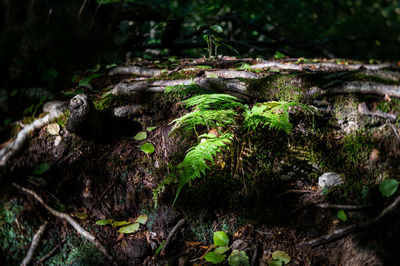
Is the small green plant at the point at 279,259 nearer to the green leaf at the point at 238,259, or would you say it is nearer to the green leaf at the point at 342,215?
the green leaf at the point at 238,259

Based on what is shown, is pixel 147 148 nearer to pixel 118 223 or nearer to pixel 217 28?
pixel 118 223

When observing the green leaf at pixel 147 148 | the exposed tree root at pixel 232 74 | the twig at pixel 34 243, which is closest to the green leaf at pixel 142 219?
the green leaf at pixel 147 148

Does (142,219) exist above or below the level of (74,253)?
above

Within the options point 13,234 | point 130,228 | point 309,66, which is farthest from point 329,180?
point 13,234

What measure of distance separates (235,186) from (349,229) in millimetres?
916

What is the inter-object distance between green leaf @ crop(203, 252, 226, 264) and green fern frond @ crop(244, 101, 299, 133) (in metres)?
1.08

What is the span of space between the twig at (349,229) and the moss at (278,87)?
1203mm

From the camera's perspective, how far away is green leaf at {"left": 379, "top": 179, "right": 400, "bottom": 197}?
1.86 meters

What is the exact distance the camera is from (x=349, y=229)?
1851mm

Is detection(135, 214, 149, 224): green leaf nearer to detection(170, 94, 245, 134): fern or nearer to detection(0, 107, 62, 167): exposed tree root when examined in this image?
detection(170, 94, 245, 134): fern

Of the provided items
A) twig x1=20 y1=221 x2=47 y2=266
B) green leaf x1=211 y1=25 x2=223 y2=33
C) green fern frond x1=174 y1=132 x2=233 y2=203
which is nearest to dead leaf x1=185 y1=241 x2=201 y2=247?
green fern frond x1=174 y1=132 x2=233 y2=203

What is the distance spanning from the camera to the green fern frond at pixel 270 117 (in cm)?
204

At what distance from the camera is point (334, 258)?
72.0 inches

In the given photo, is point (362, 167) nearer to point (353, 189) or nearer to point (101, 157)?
point (353, 189)
